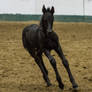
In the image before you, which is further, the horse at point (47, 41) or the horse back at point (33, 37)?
the horse back at point (33, 37)

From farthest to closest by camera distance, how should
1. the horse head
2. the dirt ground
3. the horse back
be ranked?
the dirt ground
the horse back
the horse head

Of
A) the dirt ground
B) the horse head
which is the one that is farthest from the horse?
the dirt ground

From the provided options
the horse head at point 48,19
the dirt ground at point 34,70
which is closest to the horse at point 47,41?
the horse head at point 48,19

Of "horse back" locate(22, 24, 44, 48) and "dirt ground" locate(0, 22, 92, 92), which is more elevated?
"horse back" locate(22, 24, 44, 48)

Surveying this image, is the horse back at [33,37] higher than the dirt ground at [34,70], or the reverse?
the horse back at [33,37]

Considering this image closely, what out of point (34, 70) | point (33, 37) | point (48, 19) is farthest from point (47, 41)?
point (34, 70)

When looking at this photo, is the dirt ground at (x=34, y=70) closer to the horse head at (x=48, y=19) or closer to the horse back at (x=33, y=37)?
the horse back at (x=33, y=37)

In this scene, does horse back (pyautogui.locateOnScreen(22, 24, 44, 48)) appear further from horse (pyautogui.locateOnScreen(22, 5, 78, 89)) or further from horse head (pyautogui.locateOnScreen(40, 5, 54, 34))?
horse head (pyautogui.locateOnScreen(40, 5, 54, 34))

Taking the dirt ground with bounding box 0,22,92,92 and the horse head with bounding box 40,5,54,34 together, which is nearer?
the horse head with bounding box 40,5,54,34

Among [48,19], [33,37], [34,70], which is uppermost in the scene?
[48,19]

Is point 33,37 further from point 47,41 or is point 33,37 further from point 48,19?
point 48,19

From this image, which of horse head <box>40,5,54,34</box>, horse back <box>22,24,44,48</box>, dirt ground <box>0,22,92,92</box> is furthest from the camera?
dirt ground <box>0,22,92,92</box>

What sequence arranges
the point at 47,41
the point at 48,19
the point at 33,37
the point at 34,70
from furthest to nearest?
the point at 34,70 → the point at 33,37 → the point at 47,41 → the point at 48,19

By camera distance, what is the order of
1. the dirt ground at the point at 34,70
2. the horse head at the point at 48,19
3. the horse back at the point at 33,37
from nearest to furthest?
the horse head at the point at 48,19
the horse back at the point at 33,37
the dirt ground at the point at 34,70
